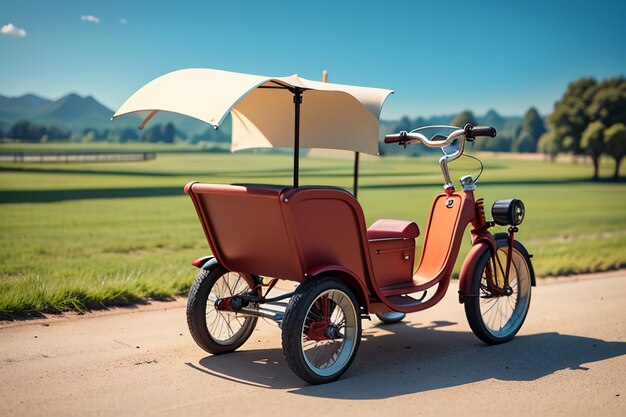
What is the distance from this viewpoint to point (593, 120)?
106 ft

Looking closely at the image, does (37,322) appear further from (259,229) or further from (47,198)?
(47,198)

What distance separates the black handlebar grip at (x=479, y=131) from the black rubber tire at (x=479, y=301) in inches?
38.7

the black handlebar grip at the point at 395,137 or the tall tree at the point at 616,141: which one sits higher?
the tall tree at the point at 616,141

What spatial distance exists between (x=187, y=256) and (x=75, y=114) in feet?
22.4

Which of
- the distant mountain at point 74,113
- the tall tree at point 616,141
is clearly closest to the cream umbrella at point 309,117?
the distant mountain at point 74,113

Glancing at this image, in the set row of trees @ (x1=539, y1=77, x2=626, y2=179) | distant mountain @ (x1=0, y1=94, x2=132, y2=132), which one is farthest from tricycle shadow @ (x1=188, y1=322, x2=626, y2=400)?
row of trees @ (x1=539, y1=77, x2=626, y2=179)

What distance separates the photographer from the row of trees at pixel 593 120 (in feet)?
103

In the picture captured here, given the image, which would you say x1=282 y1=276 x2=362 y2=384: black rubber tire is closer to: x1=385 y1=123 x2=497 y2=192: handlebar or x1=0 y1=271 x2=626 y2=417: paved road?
x1=0 y1=271 x2=626 y2=417: paved road

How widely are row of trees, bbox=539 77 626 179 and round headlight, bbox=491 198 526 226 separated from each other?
2757 cm

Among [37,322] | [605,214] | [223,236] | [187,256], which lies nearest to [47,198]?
[187,256]

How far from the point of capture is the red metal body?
455 centimetres

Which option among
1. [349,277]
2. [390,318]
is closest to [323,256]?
[349,277]

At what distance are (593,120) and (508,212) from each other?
96.0ft

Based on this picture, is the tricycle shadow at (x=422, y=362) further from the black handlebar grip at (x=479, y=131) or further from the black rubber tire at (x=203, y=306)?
the black handlebar grip at (x=479, y=131)
